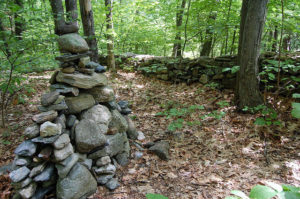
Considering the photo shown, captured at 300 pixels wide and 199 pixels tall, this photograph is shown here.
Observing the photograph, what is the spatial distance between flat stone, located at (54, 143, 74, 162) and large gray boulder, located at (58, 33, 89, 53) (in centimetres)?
153

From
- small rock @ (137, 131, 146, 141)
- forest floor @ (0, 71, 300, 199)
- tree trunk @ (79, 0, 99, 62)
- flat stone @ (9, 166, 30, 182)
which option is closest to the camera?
flat stone @ (9, 166, 30, 182)

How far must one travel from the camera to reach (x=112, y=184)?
275 centimetres

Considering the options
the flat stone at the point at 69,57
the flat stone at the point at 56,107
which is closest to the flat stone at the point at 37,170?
the flat stone at the point at 56,107

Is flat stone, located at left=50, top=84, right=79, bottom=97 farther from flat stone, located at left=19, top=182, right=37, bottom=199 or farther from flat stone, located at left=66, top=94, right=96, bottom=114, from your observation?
flat stone, located at left=19, top=182, right=37, bottom=199

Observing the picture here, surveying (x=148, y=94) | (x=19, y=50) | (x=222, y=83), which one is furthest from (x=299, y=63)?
(x=19, y=50)

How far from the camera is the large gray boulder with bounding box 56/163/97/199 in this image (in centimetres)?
233

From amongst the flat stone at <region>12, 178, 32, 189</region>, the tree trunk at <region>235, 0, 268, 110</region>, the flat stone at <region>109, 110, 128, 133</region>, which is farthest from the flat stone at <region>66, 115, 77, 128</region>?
the tree trunk at <region>235, 0, 268, 110</region>

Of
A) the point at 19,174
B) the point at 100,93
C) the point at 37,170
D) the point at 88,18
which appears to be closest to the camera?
the point at 19,174

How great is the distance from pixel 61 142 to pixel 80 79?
1046 mm

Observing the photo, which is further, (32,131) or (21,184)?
(32,131)

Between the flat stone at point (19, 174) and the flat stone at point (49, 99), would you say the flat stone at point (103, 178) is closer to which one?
Result: the flat stone at point (19, 174)

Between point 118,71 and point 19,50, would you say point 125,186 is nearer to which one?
point 19,50

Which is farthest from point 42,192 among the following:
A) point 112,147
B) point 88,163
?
point 112,147

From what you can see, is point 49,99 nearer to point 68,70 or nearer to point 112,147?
point 68,70
